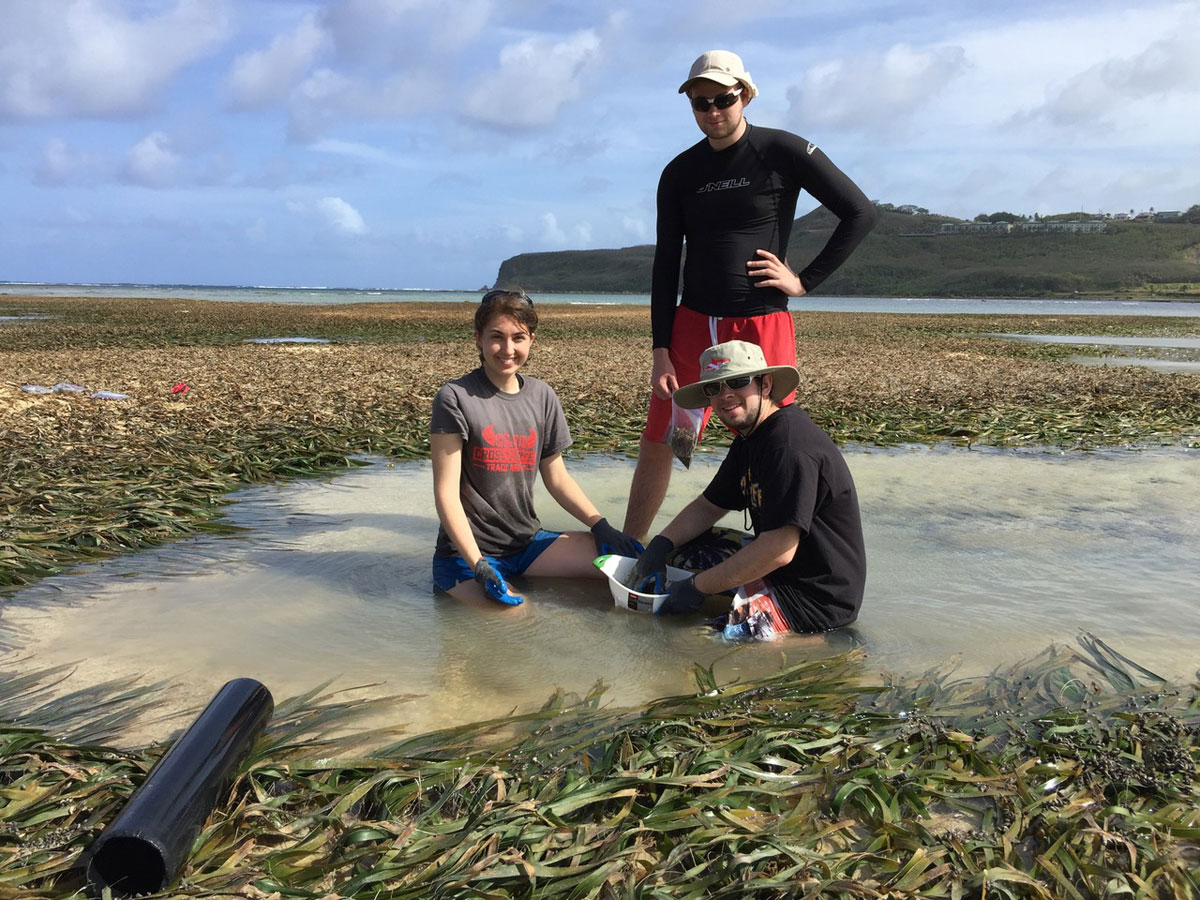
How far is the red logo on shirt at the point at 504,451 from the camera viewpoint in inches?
172

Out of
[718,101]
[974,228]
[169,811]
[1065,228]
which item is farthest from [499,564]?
[974,228]

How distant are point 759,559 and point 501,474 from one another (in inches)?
58.2

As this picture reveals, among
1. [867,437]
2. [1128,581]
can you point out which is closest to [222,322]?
[867,437]

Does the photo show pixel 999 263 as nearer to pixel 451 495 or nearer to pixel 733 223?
pixel 733 223

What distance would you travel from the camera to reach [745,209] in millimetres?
4344

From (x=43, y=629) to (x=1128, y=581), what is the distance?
517 cm

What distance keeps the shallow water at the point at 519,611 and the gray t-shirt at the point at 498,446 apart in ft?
1.09

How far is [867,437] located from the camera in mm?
8508

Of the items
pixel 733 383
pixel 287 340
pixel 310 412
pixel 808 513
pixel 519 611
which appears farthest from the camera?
pixel 287 340

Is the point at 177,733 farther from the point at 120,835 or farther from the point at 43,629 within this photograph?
the point at 43,629

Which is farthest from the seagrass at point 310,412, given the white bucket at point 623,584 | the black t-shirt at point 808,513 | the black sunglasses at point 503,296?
the black t-shirt at point 808,513

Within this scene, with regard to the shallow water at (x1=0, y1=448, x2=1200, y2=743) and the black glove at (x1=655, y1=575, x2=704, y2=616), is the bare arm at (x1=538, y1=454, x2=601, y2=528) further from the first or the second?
the black glove at (x1=655, y1=575, x2=704, y2=616)

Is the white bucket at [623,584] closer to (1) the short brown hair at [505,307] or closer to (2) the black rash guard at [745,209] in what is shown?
(1) the short brown hair at [505,307]

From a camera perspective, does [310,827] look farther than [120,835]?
Yes
